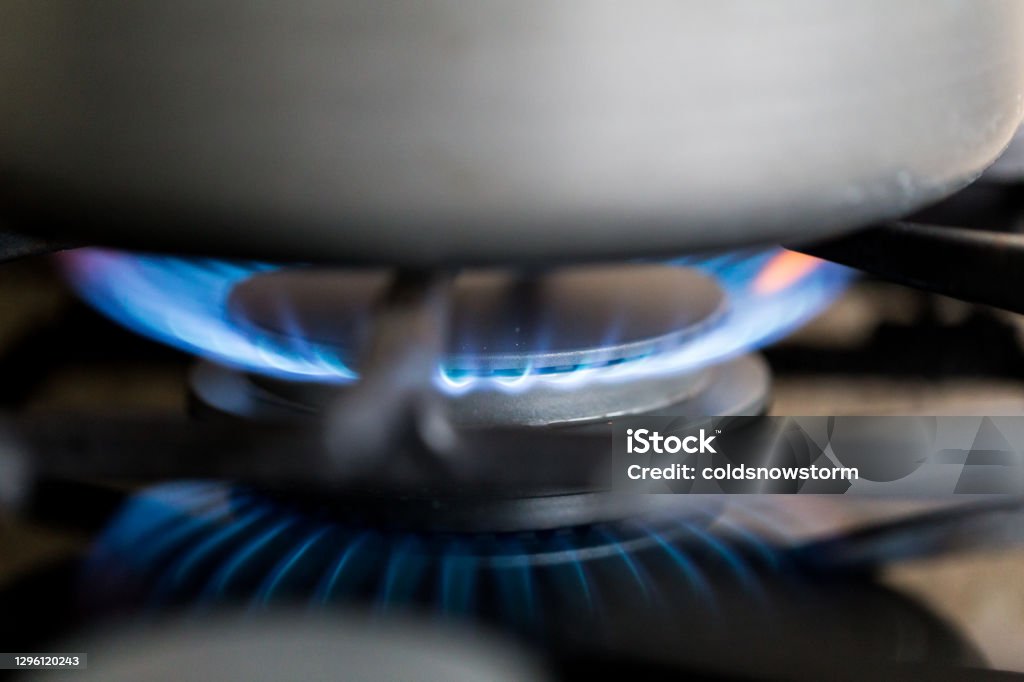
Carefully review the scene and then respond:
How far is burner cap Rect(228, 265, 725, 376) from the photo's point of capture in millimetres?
383

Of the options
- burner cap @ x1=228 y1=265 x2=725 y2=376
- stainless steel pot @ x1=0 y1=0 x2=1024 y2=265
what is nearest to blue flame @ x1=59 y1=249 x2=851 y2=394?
burner cap @ x1=228 y1=265 x2=725 y2=376

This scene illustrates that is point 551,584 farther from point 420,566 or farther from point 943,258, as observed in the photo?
point 943,258

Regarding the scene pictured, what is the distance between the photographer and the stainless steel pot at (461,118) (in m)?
0.25

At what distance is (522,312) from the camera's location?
414mm

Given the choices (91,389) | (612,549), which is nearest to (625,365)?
(612,549)

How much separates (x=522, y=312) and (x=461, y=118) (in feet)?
0.55

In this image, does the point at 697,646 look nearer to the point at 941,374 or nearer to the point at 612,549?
the point at 612,549

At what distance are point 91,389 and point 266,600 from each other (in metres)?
0.32

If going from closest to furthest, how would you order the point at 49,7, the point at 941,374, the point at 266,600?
1. the point at 49,7
2. the point at 266,600
3. the point at 941,374

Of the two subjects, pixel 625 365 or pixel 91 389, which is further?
pixel 91 389

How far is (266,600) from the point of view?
38 cm

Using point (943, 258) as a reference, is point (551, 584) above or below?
below

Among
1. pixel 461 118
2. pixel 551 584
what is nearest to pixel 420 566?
pixel 551 584

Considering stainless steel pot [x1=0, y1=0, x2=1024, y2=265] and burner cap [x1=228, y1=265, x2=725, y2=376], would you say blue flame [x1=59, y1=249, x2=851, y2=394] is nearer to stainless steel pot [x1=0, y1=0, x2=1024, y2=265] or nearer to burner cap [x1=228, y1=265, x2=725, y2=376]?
burner cap [x1=228, y1=265, x2=725, y2=376]
